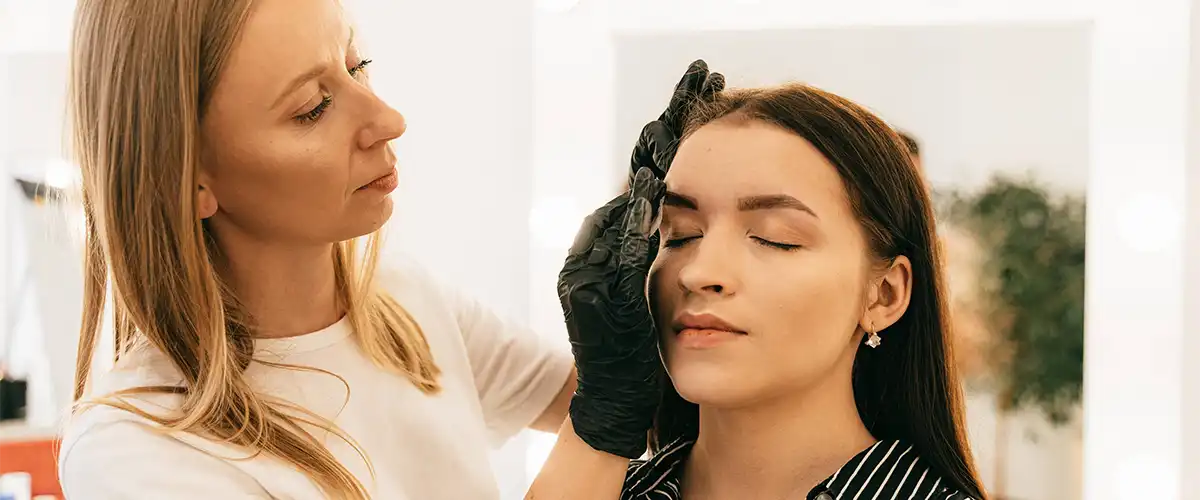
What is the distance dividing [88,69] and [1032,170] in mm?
1908

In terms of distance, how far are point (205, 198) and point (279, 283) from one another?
150 millimetres

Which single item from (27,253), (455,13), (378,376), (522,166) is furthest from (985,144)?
(27,253)

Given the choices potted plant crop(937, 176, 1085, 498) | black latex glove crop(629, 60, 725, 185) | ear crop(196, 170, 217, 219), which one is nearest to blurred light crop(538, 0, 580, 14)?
potted plant crop(937, 176, 1085, 498)

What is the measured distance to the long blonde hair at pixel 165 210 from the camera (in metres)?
1.09

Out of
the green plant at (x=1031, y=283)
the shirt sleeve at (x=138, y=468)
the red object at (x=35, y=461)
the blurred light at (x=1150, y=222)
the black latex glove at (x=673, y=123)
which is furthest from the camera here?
the red object at (x=35, y=461)

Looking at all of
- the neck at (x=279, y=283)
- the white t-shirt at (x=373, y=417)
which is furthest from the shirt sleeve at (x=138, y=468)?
the neck at (x=279, y=283)

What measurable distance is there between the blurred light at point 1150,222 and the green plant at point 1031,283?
3.7 inches

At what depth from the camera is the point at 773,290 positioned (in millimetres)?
1159

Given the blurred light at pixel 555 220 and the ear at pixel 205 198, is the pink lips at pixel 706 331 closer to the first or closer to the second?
the ear at pixel 205 198

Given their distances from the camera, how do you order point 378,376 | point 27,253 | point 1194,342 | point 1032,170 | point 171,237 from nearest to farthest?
point 171,237, point 378,376, point 1194,342, point 1032,170, point 27,253

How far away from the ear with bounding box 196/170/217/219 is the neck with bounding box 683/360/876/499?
2.03ft

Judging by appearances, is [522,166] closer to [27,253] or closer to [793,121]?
[27,253]

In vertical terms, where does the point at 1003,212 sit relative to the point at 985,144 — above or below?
below

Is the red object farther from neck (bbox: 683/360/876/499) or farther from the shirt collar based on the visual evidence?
the shirt collar
